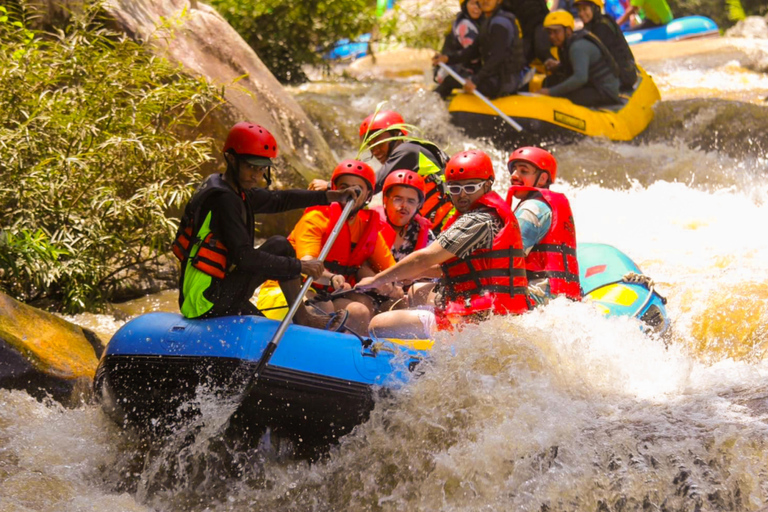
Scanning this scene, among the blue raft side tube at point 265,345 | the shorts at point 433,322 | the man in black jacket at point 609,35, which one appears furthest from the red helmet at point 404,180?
the man in black jacket at point 609,35

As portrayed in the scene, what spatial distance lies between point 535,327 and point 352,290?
3.18ft

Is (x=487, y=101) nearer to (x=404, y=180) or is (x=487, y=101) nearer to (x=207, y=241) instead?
(x=404, y=180)

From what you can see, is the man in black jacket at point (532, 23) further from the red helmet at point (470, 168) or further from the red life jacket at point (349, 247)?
the red helmet at point (470, 168)

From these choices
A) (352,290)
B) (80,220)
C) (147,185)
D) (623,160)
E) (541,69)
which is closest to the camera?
(352,290)

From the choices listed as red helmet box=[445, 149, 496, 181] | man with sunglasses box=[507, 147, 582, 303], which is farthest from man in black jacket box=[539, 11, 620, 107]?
red helmet box=[445, 149, 496, 181]

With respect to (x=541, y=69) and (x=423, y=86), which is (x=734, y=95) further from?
(x=423, y=86)

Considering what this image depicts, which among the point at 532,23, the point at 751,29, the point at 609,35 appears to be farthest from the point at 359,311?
the point at 751,29

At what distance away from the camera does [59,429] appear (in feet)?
14.3

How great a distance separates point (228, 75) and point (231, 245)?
435cm

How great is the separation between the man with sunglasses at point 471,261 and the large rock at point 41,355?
1.64 meters

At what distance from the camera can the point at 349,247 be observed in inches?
201

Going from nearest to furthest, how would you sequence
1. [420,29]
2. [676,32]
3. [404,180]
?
[404,180] → [420,29] → [676,32]

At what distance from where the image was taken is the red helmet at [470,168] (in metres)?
4.48

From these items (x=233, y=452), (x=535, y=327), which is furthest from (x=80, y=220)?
(x=535, y=327)
